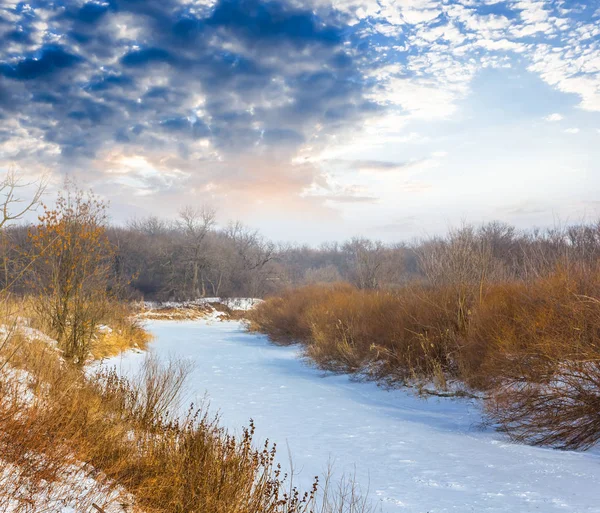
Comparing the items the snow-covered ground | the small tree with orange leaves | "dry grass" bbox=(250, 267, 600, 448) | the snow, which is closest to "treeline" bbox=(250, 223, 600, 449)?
"dry grass" bbox=(250, 267, 600, 448)

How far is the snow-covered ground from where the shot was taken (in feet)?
16.4

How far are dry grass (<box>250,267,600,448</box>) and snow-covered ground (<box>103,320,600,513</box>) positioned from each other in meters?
0.56

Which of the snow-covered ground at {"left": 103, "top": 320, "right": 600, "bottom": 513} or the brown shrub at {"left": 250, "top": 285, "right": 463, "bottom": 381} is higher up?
the brown shrub at {"left": 250, "top": 285, "right": 463, "bottom": 381}

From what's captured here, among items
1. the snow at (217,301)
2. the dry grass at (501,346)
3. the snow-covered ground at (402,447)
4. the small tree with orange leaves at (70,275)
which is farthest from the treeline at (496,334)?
the snow at (217,301)

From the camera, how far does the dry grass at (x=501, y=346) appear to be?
6656mm

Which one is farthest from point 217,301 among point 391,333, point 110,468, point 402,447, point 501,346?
point 110,468

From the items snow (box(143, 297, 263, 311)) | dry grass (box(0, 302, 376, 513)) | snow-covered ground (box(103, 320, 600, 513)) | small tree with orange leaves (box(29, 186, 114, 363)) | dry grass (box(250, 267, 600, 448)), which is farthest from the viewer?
snow (box(143, 297, 263, 311))

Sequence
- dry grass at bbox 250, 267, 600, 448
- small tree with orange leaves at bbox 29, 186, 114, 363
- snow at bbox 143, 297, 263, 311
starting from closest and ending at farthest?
dry grass at bbox 250, 267, 600, 448, small tree with orange leaves at bbox 29, 186, 114, 363, snow at bbox 143, 297, 263, 311

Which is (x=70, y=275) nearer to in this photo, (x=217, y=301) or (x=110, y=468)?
(x=110, y=468)

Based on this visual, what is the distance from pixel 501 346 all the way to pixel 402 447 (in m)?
2.60

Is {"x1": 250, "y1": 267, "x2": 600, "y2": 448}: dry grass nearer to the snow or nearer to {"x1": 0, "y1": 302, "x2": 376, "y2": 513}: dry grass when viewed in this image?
{"x1": 0, "y1": 302, "x2": 376, "y2": 513}: dry grass

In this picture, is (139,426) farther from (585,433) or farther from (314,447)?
(585,433)

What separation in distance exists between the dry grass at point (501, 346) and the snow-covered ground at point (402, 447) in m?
Answer: 0.56

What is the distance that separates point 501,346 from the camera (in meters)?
8.01
